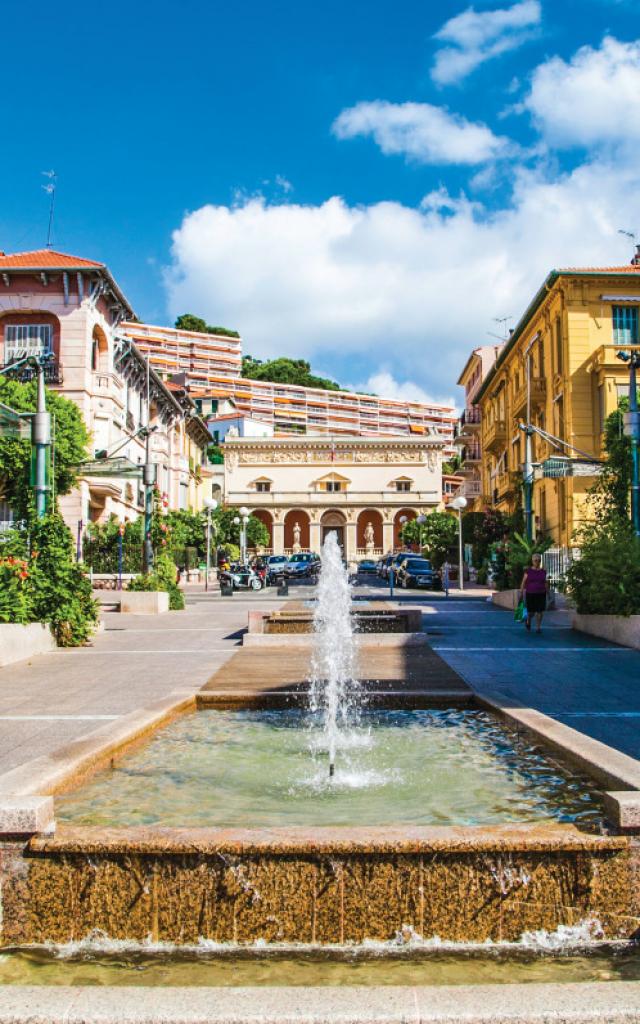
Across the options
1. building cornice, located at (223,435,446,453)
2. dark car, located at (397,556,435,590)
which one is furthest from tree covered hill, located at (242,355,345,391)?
dark car, located at (397,556,435,590)

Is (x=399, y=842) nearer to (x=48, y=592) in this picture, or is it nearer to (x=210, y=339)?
(x=48, y=592)

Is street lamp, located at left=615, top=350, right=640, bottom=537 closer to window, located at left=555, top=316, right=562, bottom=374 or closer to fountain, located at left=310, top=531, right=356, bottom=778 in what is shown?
fountain, located at left=310, top=531, right=356, bottom=778

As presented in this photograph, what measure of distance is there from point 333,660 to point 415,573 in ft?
109

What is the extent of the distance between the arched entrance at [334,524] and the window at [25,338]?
55.2m

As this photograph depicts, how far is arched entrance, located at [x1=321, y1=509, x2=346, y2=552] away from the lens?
303 ft

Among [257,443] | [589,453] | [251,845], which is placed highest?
[257,443]

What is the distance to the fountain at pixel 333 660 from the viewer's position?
8078 mm

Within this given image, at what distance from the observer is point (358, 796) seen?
5711mm

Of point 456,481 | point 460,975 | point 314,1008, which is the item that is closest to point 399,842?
point 460,975

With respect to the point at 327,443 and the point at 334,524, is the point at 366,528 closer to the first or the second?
the point at 334,524

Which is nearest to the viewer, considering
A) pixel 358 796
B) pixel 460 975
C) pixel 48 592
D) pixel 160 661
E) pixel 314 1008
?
pixel 314 1008

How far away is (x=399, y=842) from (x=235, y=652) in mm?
10291

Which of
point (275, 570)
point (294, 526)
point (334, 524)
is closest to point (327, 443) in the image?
point (334, 524)

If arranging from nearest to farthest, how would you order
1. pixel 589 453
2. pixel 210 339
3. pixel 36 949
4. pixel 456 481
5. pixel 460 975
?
1. pixel 460 975
2. pixel 36 949
3. pixel 589 453
4. pixel 456 481
5. pixel 210 339
